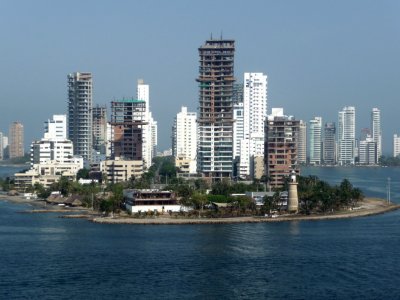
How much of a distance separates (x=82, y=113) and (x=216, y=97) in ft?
58.9

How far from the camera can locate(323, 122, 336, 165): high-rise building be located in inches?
3290

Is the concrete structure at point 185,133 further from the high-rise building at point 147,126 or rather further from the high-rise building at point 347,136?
the high-rise building at point 347,136

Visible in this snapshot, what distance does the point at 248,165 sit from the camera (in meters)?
47.2

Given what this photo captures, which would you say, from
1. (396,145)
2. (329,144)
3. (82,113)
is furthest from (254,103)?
(396,145)

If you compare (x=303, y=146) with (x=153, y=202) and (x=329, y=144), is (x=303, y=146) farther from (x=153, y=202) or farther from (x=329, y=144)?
(x=153, y=202)

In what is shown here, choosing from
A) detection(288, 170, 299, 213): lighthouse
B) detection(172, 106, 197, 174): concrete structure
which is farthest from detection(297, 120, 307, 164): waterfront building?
detection(288, 170, 299, 213): lighthouse

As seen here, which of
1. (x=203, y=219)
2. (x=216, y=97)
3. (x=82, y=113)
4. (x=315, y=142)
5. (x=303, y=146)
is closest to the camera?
(x=203, y=219)

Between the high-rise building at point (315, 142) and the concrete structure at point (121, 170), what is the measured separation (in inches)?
1590

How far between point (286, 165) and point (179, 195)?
9766 mm

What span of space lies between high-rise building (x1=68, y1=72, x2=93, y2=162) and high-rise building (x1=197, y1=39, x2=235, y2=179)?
16.9m

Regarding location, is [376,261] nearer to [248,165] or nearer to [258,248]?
[258,248]

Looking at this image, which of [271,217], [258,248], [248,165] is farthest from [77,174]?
[258,248]

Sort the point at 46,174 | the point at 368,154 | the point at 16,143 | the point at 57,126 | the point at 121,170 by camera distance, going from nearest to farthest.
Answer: the point at 121,170 → the point at 46,174 → the point at 57,126 → the point at 368,154 → the point at 16,143

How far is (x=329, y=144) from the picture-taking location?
84.6m
